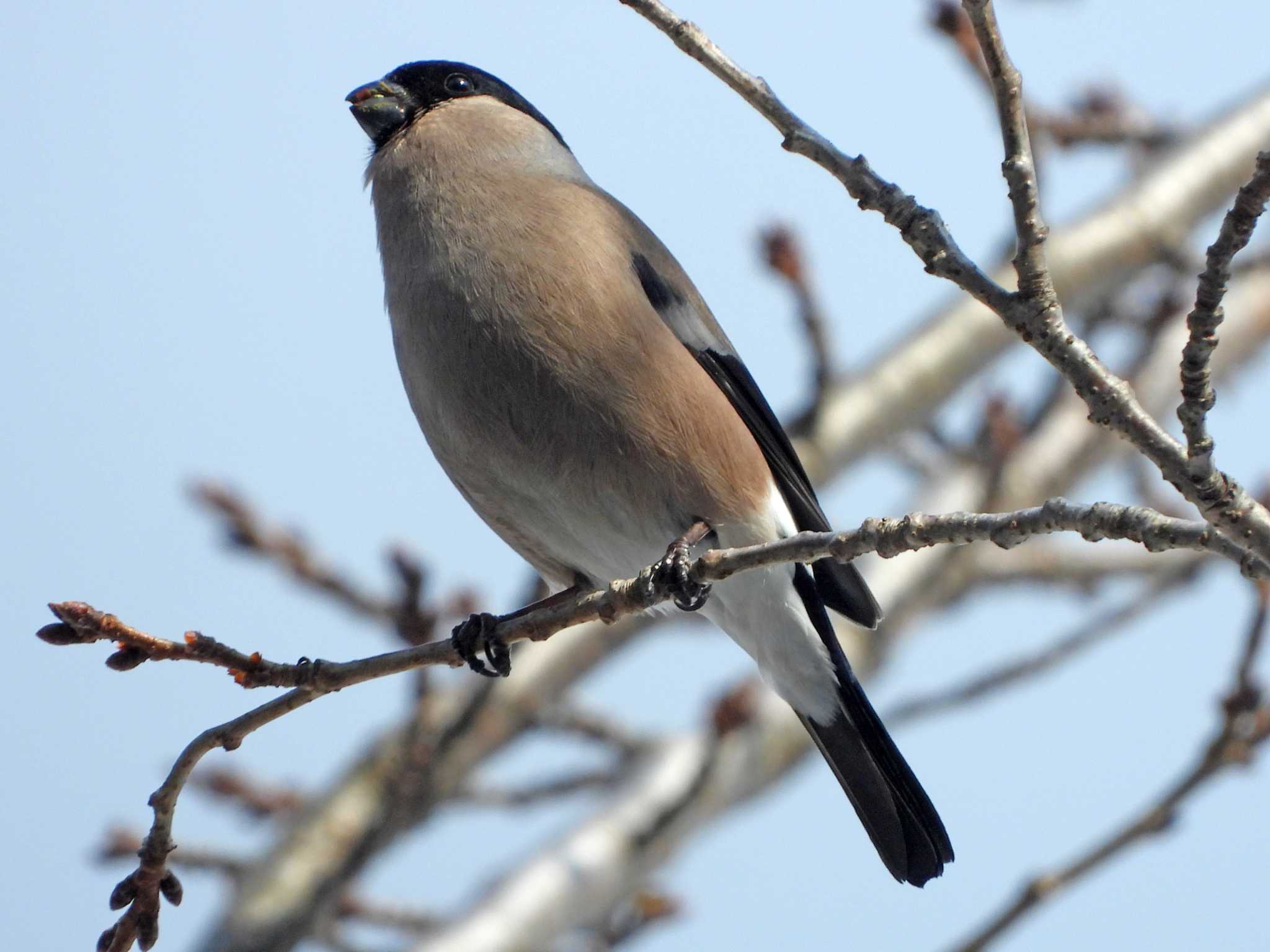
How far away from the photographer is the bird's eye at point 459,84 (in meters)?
4.80

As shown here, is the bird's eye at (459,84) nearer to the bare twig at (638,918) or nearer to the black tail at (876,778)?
the black tail at (876,778)

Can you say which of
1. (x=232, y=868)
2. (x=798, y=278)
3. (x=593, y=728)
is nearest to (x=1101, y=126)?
(x=798, y=278)

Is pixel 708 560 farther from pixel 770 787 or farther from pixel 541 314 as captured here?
pixel 770 787

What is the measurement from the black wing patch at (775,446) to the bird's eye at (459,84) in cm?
117

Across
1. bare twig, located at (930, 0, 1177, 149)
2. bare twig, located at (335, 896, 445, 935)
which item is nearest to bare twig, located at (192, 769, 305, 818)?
bare twig, located at (335, 896, 445, 935)

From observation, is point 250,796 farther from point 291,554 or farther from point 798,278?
point 798,278

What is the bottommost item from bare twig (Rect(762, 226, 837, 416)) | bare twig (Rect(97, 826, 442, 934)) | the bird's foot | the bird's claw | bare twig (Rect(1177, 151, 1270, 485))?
bare twig (Rect(1177, 151, 1270, 485))

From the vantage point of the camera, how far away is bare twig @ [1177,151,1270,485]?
213 centimetres

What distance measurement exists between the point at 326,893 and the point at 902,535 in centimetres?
357

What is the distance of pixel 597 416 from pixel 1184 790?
1.79m

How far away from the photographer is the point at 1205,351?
7.20 ft

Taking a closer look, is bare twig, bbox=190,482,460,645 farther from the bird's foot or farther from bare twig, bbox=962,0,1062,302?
bare twig, bbox=962,0,1062,302

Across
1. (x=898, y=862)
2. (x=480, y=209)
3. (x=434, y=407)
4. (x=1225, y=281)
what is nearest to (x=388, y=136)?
(x=480, y=209)

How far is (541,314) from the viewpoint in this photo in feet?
11.9
